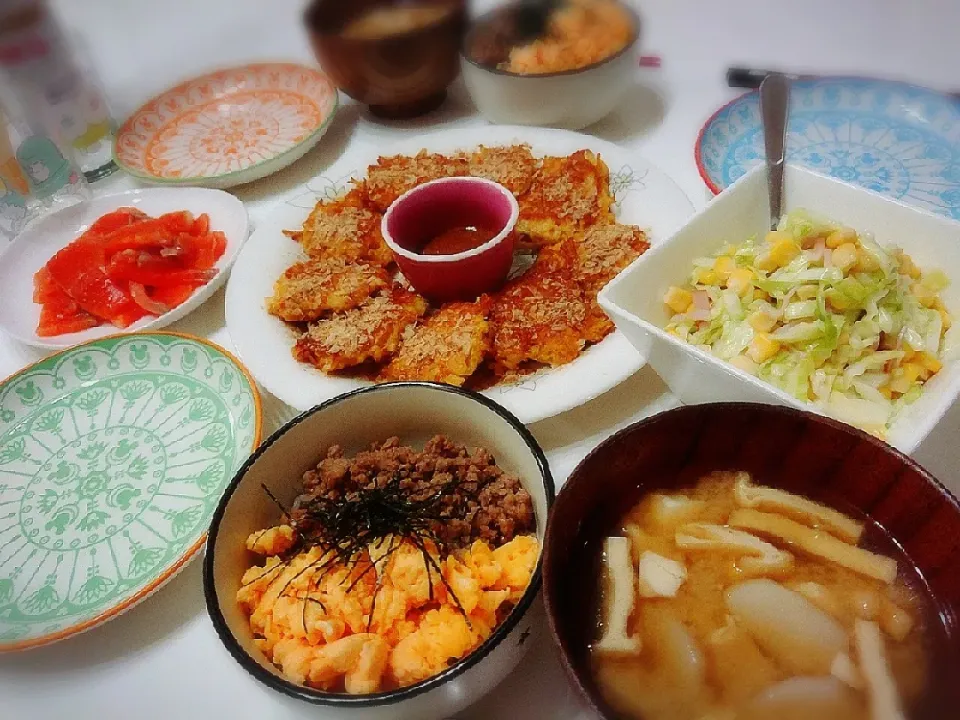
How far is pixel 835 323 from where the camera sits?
113cm

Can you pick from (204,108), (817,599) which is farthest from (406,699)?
(204,108)

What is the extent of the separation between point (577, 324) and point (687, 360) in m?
0.37

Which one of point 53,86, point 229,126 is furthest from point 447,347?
point 53,86

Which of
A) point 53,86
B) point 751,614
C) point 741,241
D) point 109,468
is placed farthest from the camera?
point 53,86

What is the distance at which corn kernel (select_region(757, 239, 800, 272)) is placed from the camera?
121cm

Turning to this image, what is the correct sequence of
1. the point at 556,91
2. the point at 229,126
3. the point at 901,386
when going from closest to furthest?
1. the point at 901,386
2. the point at 556,91
3. the point at 229,126

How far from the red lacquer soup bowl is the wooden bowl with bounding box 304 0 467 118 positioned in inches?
24.6

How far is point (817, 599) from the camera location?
2.82 ft

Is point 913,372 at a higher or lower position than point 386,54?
lower

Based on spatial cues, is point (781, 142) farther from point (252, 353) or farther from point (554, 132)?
point (252, 353)

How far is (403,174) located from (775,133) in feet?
3.11

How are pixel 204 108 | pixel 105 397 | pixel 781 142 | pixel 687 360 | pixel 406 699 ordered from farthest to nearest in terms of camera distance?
pixel 204 108 → pixel 105 397 → pixel 781 142 → pixel 687 360 → pixel 406 699

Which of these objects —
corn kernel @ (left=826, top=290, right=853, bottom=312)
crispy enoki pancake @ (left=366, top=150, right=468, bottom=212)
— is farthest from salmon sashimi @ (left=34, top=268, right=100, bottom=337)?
corn kernel @ (left=826, top=290, right=853, bottom=312)

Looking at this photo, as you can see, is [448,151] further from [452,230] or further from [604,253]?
[604,253]
